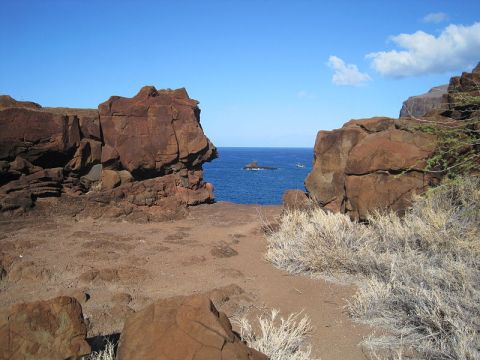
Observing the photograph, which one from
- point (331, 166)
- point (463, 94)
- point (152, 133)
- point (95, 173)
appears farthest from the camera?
point (152, 133)

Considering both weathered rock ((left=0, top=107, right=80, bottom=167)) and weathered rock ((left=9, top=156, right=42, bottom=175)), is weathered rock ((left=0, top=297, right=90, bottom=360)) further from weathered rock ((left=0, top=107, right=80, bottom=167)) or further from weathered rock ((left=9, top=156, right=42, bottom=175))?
weathered rock ((left=0, top=107, right=80, bottom=167))

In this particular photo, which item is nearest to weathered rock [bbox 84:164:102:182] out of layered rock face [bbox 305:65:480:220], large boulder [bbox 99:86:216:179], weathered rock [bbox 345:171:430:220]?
large boulder [bbox 99:86:216:179]

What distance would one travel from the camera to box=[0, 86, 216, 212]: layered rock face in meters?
11.3

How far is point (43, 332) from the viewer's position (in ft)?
10.8

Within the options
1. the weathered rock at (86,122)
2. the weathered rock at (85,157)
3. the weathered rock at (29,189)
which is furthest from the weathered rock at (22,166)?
the weathered rock at (86,122)

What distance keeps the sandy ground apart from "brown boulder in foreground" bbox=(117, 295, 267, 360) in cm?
182

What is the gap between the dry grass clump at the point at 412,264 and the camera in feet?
14.3

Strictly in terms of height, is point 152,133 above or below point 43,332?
above

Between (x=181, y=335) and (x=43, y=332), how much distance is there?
1.16m

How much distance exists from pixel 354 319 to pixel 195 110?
35.8ft

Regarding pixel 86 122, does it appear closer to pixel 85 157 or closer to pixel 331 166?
pixel 85 157

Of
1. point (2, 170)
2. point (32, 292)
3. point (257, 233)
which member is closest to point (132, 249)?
point (32, 292)

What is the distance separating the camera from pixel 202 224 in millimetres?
11859

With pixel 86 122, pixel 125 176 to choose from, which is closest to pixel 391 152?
pixel 125 176
